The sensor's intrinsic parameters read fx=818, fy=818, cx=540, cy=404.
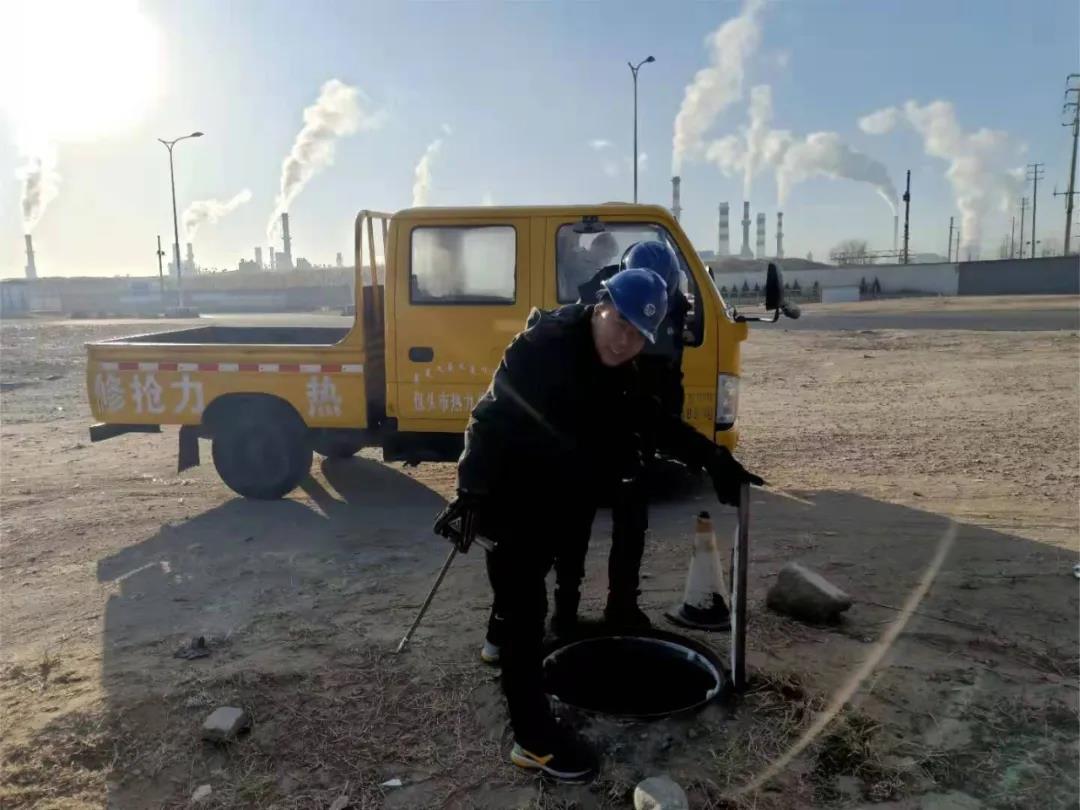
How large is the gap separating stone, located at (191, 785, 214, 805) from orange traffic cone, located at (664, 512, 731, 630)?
2228mm

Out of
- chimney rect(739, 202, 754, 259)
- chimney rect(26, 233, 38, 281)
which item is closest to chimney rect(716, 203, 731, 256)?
chimney rect(739, 202, 754, 259)

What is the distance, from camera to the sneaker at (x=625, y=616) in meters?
3.92

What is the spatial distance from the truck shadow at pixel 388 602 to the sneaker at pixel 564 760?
254 millimetres

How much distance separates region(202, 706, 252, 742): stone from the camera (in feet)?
10.2

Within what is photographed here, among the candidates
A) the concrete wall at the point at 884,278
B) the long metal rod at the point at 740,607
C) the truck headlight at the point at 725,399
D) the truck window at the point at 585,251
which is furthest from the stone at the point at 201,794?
the concrete wall at the point at 884,278

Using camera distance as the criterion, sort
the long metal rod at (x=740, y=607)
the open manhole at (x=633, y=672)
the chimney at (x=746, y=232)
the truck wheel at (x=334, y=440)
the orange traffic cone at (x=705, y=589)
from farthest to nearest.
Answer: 1. the chimney at (x=746, y=232)
2. the truck wheel at (x=334, y=440)
3. the orange traffic cone at (x=705, y=589)
4. the open manhole at (x=633, y=672)
5. the long metal rod at (x=740, y=607)

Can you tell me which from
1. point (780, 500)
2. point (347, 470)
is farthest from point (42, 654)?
point (780, 500)

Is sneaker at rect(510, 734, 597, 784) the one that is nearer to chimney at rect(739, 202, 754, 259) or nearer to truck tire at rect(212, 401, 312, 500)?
truck tire at rect(212, 401, 312, 500)

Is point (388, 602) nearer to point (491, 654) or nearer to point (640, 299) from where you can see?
point (491, 654)

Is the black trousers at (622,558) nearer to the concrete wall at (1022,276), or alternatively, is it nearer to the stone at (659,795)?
the stone at (659,795)

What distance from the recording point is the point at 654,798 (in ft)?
8.64

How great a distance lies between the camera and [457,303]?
5.84 meters

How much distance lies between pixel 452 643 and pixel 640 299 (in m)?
2.08

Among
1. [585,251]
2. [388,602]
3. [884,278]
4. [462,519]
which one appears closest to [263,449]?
[388,602]
